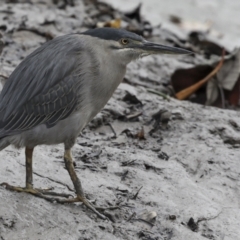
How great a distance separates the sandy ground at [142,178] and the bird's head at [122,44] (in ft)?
3.19

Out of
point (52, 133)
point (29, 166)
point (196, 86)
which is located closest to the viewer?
point (52, 133)

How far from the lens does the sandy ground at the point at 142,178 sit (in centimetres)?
477

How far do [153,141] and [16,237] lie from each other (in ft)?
6.81

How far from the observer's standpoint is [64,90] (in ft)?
16.4

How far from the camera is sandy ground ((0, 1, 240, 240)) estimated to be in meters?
4.77

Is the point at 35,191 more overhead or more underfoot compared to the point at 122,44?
more underfoot

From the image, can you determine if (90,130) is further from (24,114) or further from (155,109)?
(24,114)

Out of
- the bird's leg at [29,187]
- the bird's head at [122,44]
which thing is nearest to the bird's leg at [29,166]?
the bird's leg at [29,187]

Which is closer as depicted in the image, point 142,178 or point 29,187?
point 29,187

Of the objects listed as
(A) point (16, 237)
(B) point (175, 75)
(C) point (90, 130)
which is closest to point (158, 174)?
(C) point (90, 130)

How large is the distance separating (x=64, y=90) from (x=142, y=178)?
0.97 m

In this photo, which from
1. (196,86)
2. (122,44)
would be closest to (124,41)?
(122,44)

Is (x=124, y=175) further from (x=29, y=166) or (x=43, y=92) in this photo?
(x=43, y=92)

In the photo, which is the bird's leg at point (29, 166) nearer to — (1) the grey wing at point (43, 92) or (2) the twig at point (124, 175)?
(1) the grey wing at point (43, 92)
